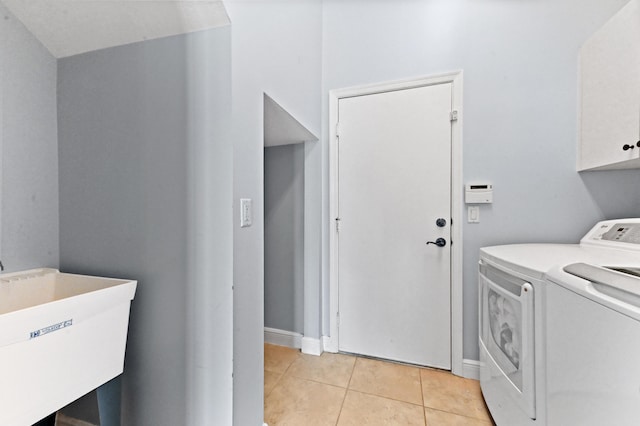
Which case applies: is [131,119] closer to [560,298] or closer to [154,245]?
[154,245]

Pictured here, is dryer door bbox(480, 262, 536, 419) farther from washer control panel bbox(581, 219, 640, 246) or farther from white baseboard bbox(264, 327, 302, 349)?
white baseboard bbox(264, 327, 302, 349)

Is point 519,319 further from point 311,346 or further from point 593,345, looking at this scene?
point 311,346

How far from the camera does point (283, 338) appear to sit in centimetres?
223

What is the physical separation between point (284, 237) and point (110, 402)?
149 centimetres

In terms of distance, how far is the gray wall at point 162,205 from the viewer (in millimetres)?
978

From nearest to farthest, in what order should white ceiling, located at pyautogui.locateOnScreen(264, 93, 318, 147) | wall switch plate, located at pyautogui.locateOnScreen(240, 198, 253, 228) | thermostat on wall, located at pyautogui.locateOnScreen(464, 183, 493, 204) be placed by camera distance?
wall switch plate, located at pyautogui.locateOnScreen(240, 198, 253, 228)
white ceiling, located at pyautogui.locateOnScreen(264, 93, 318, 147)
thermostat on wall, located at pyautogui.locateOnScreen(464, 183, 493, 204)

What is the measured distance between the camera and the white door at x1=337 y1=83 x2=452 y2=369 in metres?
1.87

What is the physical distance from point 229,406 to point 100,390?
1.52ft

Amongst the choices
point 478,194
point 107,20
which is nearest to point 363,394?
point 478,194

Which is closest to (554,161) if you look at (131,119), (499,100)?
(499,100)

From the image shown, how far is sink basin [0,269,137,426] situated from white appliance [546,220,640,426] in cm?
148

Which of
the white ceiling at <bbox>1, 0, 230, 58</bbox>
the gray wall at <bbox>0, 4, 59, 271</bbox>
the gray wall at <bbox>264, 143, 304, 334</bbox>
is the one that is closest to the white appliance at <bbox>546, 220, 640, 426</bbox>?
the white ceiling at <bbox>1, 0, 230, 58</bbox>

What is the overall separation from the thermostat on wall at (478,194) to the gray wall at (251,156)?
54.1 inches

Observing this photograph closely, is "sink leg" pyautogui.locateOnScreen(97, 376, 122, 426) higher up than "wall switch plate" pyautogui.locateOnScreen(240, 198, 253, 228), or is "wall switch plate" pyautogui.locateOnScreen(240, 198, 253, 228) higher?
"wall switch plate" pyautogui.locateOnScreen(240, 198, 253, 228)
